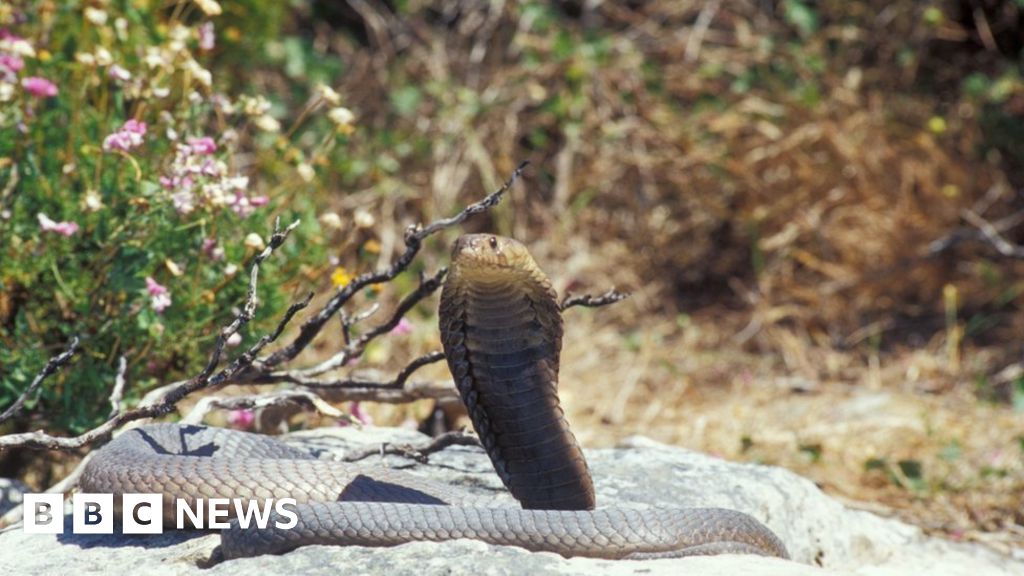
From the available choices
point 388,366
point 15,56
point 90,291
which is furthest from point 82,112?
point 388,366

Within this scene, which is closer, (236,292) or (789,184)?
(236,292)

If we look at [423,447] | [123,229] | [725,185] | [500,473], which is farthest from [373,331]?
[725,185]

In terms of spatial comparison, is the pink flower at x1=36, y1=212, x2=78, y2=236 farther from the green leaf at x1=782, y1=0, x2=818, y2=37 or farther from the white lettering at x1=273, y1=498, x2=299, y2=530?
the green leaf at x1=782, y1=0, x2=818, y2=37

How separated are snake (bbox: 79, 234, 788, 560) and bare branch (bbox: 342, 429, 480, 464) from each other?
15.5 inches

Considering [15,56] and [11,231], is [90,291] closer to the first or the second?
[11,231]

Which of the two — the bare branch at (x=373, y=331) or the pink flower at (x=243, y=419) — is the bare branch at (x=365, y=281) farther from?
the pink flower at (x=243, y=419)

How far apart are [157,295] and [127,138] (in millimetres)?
448

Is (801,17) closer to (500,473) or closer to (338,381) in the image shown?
(338,381)

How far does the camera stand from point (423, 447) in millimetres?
3928

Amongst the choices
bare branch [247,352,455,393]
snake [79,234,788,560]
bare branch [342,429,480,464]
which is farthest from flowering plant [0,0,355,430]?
snake [79,234,788,560]

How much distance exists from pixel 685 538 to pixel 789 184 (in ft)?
16.2

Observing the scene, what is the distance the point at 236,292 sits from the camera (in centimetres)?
427

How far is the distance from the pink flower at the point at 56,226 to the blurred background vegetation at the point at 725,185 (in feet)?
3.80

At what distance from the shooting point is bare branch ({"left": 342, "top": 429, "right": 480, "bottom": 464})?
3.79 m
